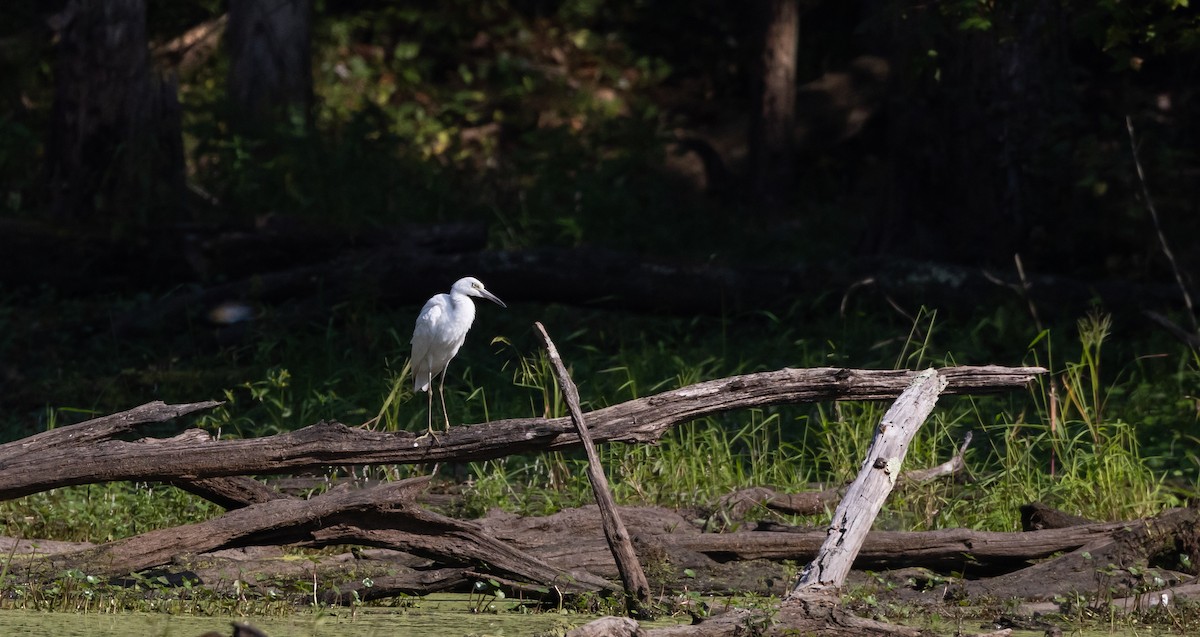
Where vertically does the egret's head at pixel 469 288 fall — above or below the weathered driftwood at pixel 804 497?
above

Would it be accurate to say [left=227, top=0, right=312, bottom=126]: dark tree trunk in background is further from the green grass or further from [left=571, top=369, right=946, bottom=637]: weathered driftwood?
[left=571, top=369, right=946, bottom=637]: weathered driftwood

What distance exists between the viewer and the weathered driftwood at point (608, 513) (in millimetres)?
4020

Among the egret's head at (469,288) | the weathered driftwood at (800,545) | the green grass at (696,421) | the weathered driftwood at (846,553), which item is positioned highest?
the egret's head at (469,288)

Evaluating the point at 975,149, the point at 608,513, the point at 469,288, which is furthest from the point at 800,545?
the point at 975,149

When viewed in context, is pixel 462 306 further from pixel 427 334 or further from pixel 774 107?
pixel 774 107

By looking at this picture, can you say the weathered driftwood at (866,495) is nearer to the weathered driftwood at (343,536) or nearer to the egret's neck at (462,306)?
the weathered driftwood at (343,536)

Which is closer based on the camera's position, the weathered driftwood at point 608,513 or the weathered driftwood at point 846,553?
the weathered driftwood at point 846,553

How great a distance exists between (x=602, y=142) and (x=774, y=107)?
1653mm

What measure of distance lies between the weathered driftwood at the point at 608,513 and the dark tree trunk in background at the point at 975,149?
5.11 meters

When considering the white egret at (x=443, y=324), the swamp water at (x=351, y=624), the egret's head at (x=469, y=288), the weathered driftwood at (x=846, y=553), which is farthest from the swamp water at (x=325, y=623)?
the egret's head at (x=469, y=288)

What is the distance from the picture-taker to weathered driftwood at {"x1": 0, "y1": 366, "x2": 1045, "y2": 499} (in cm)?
418

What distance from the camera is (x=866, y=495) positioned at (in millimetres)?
3998

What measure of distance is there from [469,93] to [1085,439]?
9.34 meters

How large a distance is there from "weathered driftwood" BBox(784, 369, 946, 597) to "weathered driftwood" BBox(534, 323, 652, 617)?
513 millimetres
